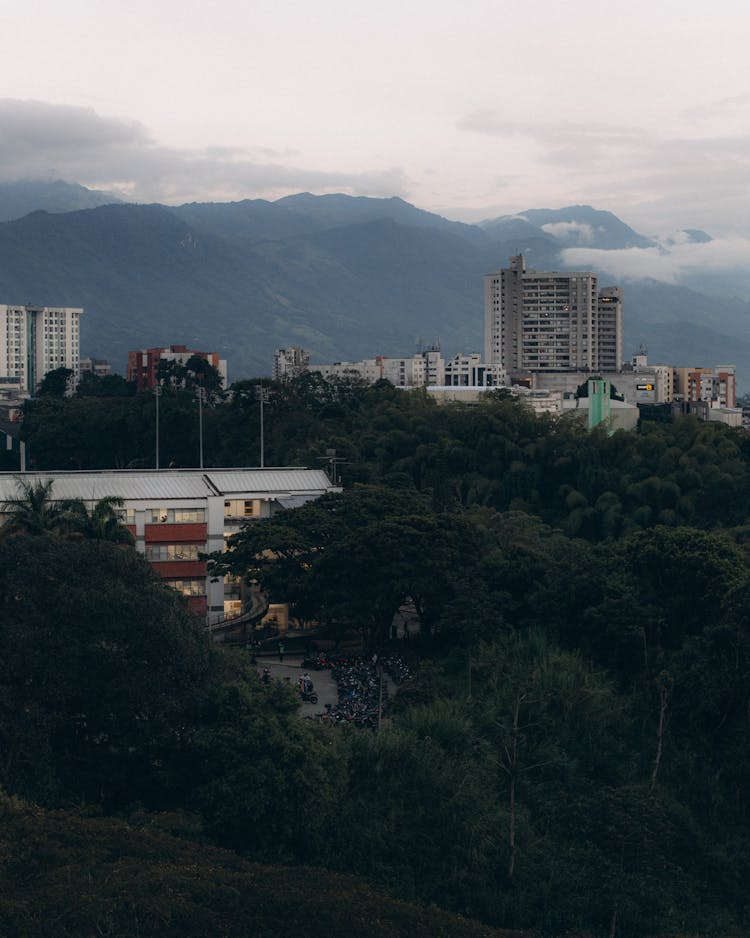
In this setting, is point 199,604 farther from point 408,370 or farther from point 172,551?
point 408,370

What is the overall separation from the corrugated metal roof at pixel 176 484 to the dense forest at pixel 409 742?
18.9ft

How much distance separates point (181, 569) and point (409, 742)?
21325 mm

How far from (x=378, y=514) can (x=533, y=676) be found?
1264 cm

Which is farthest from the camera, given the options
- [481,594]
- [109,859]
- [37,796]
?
[481,594]

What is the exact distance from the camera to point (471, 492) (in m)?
64.4

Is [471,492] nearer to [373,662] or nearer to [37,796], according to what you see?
[373,662]

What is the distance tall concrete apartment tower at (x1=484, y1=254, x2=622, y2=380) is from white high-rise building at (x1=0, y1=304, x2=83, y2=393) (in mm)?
62514

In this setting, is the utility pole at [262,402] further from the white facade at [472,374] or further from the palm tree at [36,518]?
the white facade at [472,374]

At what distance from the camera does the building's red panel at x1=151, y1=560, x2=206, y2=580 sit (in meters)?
46.5

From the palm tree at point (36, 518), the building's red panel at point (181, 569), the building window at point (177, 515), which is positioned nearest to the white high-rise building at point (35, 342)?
the building window at point (177, 515)

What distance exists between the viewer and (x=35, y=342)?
18125 cm

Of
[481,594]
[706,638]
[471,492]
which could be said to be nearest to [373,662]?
[481,594]

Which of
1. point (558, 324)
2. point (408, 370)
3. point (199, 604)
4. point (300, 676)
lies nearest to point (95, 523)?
point (300, 676)

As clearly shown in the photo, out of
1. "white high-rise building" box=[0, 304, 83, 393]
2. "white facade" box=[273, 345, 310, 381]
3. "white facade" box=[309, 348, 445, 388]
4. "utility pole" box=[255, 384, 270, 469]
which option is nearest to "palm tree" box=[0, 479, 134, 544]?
"utility pole" box=[255, 384, 270, 469]
